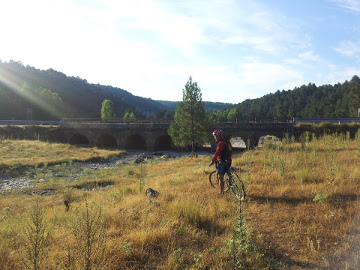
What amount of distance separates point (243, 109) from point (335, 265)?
161919 mm

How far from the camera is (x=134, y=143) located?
45500 mm

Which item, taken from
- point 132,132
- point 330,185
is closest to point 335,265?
point 330,185

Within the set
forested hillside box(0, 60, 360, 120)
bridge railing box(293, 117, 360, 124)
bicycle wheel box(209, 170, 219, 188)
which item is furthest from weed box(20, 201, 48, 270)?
forested hillside box(0, 60, 360, 120)

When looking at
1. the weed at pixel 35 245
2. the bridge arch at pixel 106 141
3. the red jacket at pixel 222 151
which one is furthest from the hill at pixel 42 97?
the weed at pixel 35 245

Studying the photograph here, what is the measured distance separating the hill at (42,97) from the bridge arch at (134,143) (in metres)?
20.4

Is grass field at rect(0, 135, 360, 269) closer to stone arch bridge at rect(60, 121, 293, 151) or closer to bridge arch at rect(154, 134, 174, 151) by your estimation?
stone arch bridge at rect(60, 121, 293, 151)

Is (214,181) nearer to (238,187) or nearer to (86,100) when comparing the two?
(238,187)

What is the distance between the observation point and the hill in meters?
73.8

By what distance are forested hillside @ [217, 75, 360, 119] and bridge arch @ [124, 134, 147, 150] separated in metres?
31.8

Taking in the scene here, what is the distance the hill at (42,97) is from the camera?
242ft

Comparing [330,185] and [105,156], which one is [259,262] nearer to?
[330,185]

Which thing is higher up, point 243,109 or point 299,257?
point 243,109

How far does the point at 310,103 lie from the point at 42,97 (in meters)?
111

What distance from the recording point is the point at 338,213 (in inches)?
202
